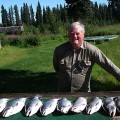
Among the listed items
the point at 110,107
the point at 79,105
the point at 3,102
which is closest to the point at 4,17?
the point at 3,102

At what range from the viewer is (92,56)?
3906 mm

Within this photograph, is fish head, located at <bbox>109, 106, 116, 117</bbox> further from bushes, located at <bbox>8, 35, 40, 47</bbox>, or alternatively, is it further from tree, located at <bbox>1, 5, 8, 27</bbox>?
tree, located at <bbox>1, 5, 8, 27</bbox>

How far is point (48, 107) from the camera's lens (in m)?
3.11

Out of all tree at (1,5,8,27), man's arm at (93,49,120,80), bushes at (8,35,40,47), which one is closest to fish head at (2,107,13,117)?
man's arm at (93,49,120,80)

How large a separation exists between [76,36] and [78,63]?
15.5 inches

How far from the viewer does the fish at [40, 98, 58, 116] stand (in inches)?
121

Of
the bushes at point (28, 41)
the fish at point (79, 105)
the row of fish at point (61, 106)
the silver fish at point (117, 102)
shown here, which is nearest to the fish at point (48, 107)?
the row of fish at point (61, 106)

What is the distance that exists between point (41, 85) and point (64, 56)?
6310 mm

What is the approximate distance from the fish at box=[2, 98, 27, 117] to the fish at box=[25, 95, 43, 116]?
61mm

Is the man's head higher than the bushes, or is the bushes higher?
the man's head

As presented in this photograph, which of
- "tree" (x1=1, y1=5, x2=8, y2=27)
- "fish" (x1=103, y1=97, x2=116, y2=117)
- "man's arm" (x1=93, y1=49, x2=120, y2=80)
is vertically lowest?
"fish" (x1=103, y1=97, x2=116, y2=117)

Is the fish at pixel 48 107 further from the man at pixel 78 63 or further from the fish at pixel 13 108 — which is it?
the man at pixel 78 63

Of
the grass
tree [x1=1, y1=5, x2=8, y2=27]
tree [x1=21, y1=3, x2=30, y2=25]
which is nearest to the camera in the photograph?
the grass

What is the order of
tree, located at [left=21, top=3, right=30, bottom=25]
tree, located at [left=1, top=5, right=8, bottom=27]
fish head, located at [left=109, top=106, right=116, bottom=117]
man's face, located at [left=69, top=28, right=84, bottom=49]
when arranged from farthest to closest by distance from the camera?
tree, located at [left=21, top=3, right=30, bottom=25]
tree, located at [left=1, top=5, right=8, bottom=27]
man's face, located at [left=69, top=28, right=84, bottom=49]
fish head, located at [left=109, top=106, right=116, bottom=117]
